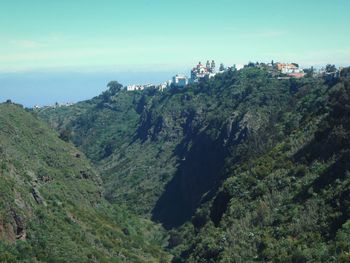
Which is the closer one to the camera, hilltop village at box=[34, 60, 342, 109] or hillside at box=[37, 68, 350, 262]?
hillside at box=[37, 68, 350, 262]

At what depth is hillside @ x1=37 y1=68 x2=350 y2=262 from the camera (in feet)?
99.7

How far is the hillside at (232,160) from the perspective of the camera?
30.4m

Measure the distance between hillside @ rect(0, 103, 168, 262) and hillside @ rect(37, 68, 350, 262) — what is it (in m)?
5.25

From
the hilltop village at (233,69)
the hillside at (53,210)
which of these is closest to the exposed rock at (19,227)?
the hillside at (53,210)

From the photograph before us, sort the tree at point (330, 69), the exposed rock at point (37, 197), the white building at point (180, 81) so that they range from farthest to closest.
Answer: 1. the white building at point (180, 81)
2. the tree at point (330, 69)
3. the exposed rock at point (37, 197)

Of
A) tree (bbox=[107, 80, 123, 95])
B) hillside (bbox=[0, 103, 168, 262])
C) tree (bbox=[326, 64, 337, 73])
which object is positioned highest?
tree (bbox=[326, 64, 337, 73])

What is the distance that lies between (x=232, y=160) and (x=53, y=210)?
28577 mm

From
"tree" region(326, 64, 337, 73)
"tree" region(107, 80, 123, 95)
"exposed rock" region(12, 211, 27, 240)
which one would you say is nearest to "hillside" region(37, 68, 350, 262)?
"tree" region(107, 80, 123, 95)

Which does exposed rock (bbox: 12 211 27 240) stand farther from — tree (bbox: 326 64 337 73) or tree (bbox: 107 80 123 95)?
tree (bbox: 107 80 123 95)

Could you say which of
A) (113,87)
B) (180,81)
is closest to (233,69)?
(180,81)

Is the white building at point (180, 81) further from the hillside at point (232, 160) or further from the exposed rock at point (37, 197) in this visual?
the exposed rock at point (37, 197)

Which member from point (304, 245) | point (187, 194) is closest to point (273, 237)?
point (304, 245)

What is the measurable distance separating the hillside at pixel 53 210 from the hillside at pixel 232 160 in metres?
5.25

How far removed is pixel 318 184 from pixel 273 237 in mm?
4651
